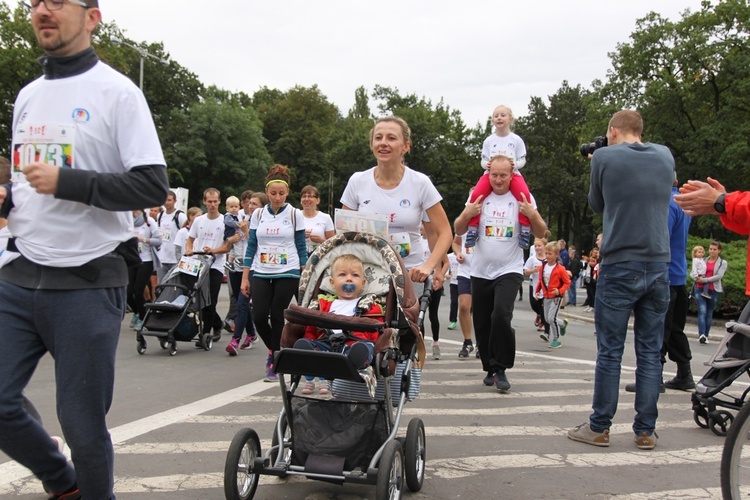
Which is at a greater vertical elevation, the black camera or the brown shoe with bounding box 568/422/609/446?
the black camera

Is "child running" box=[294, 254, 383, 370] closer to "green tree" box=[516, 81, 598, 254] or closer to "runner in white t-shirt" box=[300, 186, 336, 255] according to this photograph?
"runner in white t-shirt" box=[300, 186, 336, 255]

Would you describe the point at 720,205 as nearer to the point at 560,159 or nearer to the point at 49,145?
the point at 49,145

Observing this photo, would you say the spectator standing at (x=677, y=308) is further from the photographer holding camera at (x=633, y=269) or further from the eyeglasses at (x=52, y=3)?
the eyeglasses at (x=52, y=3)

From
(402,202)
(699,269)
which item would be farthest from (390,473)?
(699,269)

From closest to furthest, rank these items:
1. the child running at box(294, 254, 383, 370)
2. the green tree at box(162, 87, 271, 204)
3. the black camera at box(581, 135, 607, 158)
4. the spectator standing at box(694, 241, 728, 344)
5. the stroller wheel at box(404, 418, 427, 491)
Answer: the stroller wheel at box(404, 418, 427, 491) → the child running at box(294, 254, 383, 370) → the black camera at box(581, 135, 607, 158) → the spectator standing at box(694, 241, 728, 344) → the green tree at box(162, 87, 271, 204)

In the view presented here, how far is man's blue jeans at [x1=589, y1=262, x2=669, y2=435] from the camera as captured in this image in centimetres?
526

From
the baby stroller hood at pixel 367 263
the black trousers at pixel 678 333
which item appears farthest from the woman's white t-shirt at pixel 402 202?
the black trousers at pixel 678 333

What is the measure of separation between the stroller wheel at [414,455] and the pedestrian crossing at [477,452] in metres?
0.09

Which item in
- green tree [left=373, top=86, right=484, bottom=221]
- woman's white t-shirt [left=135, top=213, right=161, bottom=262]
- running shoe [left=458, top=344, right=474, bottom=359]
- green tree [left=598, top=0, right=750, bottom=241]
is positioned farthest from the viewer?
green tree [left=373, top=86, right=484, bottom=221]

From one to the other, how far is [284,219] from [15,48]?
37911mm

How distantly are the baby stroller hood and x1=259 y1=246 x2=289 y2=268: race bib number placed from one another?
10.0 feet

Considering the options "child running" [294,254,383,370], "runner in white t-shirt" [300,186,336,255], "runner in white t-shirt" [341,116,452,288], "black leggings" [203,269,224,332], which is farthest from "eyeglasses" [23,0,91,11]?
"black leggings" [203,269,224,332]

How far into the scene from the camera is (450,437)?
17.8 ft

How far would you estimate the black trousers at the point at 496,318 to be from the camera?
7.02 m
